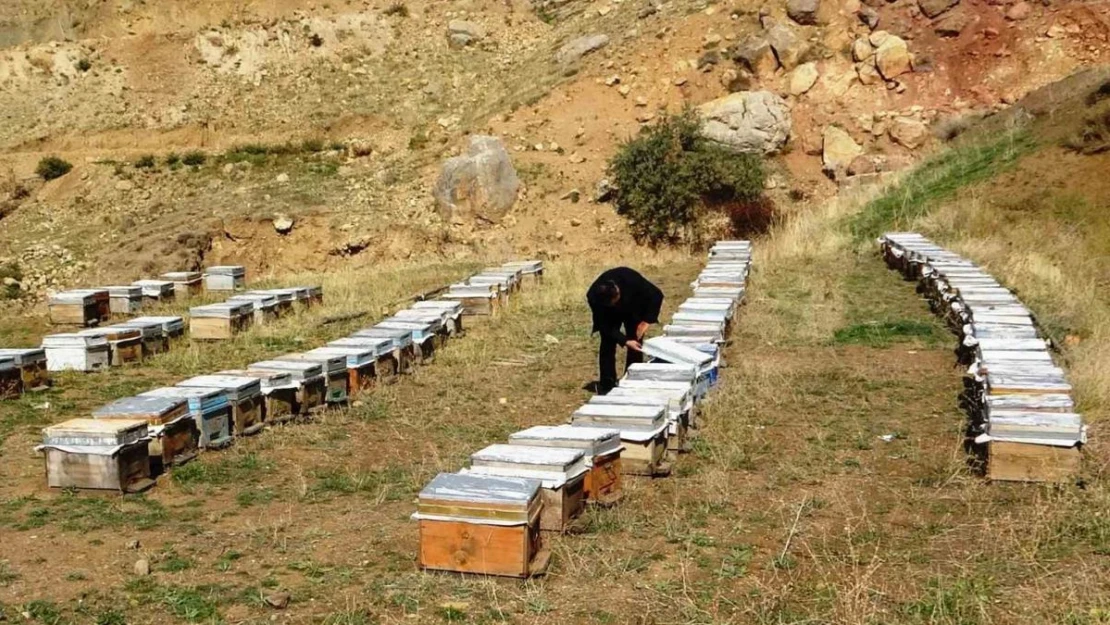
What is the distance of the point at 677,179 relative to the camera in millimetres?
23344

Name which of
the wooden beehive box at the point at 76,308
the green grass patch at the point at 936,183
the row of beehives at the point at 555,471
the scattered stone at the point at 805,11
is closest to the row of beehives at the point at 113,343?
the wooden beehive box at the point at 76,308

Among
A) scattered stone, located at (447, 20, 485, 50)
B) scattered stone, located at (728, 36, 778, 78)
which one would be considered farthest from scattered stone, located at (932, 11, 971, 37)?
scattered stone, located at (447, 20, 485, 50)

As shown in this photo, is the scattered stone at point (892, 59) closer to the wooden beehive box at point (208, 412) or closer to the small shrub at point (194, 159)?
the small shrub at point (194, 159)

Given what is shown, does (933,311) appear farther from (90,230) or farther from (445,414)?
(90,230)

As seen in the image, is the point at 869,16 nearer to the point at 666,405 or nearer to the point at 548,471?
the point at 666,405

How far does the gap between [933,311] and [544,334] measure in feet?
16.8

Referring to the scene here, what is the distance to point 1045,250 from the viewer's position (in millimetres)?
17641

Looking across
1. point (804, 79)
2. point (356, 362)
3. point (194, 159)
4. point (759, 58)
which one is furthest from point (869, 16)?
point (356, 362)

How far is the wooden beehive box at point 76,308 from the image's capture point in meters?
15.5

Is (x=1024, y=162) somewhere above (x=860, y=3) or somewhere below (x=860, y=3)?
below

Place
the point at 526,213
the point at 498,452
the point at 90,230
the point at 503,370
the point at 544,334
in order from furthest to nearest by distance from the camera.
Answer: the point at 90,230 → the point at 526,213 → the point at 544,334 → the point at 503,370 → the point at 498,452

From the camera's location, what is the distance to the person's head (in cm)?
966

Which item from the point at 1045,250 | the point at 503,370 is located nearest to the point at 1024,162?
the point at 1045,250

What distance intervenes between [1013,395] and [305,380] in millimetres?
5883
